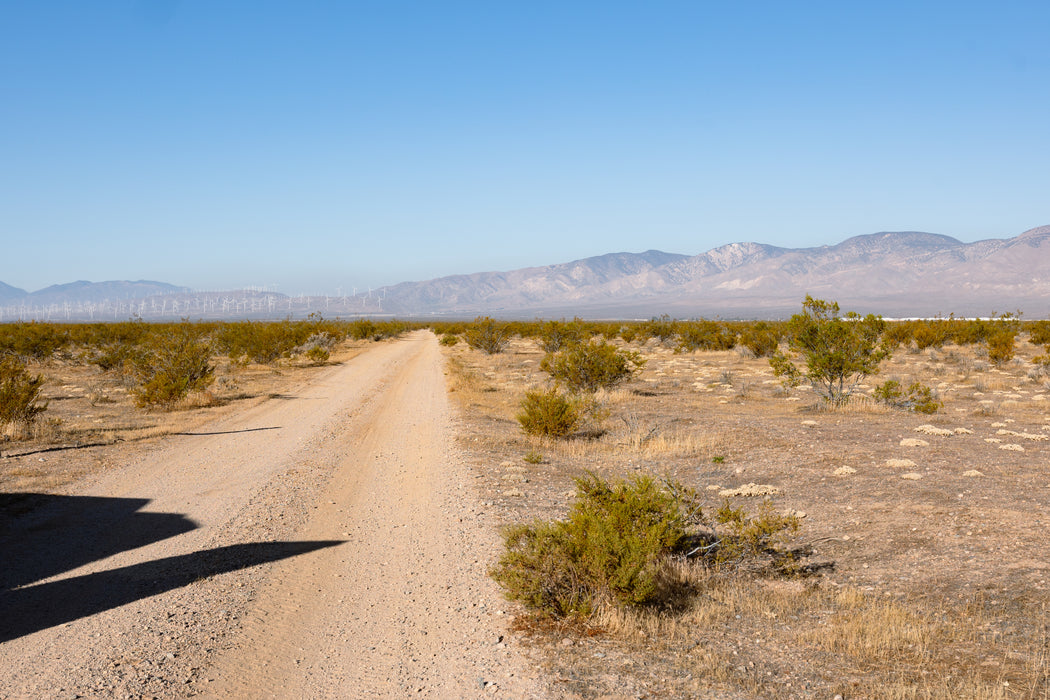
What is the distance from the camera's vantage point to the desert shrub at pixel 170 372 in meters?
17.3

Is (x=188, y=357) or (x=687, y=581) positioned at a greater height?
(x=188, y=357)

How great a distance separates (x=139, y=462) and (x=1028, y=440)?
55.3ft

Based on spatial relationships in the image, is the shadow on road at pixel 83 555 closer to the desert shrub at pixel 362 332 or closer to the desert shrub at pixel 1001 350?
the desert shrub at pixel 1001 350

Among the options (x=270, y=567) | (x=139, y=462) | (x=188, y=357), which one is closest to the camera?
(x=270, y=567)

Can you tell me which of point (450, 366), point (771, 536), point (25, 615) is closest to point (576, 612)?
point (771, 536)

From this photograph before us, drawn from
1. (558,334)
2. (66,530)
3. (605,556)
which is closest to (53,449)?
(66,530)

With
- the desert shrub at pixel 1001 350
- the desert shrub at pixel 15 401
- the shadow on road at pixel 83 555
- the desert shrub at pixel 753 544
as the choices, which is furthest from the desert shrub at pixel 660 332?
the shadow on road at pixel 83 555

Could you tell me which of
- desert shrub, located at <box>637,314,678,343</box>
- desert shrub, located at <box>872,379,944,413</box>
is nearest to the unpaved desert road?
desert shrub, located at <box>872,379,944,413</box>

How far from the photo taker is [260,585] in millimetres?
6270

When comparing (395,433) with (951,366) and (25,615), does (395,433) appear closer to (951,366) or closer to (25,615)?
(25,615)

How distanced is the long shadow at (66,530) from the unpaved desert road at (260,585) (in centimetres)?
3

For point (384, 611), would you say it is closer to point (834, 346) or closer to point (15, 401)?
→ point (15, 401)

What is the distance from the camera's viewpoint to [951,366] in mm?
29000

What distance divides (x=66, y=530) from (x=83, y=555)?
1182 millimetres
